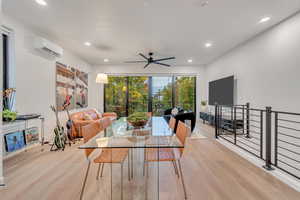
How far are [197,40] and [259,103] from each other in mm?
2283

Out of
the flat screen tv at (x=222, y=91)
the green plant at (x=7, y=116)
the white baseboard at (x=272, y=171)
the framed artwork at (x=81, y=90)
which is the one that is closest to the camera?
the white baseboard at (x=272, y=171)

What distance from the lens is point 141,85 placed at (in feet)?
22.9

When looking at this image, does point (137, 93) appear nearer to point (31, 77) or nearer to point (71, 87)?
point (71, 87)

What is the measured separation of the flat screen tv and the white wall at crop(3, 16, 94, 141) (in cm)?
538

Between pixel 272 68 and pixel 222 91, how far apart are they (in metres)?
2.03

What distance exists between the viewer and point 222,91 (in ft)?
17.5

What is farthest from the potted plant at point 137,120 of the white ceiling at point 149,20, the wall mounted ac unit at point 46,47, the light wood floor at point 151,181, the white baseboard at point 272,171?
the wall mounted ac unit at point 46,47

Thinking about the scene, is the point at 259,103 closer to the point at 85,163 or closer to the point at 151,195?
the point at 151,195

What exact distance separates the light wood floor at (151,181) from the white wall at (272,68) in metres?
1.63

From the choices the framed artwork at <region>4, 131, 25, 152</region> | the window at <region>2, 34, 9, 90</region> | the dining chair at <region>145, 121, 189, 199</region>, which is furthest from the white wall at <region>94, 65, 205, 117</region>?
the dining chair at <region>145, 121, 189, 199</region>

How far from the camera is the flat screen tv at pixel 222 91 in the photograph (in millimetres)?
4860

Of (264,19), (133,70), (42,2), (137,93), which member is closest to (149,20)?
(42,2)

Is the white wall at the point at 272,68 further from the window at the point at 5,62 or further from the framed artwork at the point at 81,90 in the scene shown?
the window at the point at 5,62

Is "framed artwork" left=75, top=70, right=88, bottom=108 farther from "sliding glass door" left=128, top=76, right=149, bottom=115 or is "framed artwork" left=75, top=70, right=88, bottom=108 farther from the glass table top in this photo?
the glass table top
